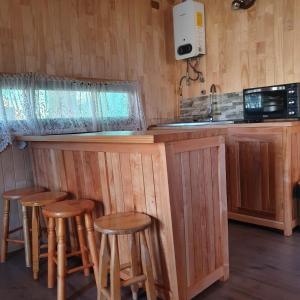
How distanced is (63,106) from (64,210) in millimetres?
1428

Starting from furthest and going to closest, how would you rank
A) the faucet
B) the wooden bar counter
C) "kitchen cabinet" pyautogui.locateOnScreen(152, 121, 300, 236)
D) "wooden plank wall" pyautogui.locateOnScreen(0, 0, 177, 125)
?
the faucet < "wooden plank wall" pyautogui.locateOnScreen(0, 0, 177, 125) < "kitchen cabinet" pyautogui.locateOnScreen(152, 121, 300, 236) < the wooden bar counter

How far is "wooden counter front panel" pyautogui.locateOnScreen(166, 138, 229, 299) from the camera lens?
166cm

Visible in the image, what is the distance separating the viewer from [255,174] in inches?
111

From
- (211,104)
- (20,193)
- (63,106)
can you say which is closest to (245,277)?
(20,193)

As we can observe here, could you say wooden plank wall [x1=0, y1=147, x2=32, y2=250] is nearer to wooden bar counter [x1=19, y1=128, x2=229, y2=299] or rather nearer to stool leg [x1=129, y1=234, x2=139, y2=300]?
wooden bar counter [x1=19, y1=128, x2=229, y2=299]

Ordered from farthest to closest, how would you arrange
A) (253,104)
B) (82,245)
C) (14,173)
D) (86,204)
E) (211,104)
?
(211,104) < (253,104) < (14,173) < (82,245) < (86,204)

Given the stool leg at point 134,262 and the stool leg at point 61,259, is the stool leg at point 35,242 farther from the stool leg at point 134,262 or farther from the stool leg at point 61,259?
the stool leg at point 134,262

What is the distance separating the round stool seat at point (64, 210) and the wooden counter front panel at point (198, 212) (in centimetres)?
59

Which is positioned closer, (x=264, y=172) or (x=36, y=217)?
(x=36, y=217)

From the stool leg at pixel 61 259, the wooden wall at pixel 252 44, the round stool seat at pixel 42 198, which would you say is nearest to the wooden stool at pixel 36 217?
the round stool seat at pixel 42 198

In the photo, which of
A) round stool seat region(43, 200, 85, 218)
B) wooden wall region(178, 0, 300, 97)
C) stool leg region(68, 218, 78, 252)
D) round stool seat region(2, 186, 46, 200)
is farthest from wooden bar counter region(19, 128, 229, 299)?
wooden wall region(178, 0, 300, 97)

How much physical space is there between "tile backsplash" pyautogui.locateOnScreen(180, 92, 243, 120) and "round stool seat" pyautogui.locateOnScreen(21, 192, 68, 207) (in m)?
2.24

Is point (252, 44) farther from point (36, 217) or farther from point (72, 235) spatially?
point (36, 217)

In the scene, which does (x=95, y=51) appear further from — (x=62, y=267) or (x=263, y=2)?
(x=62, y=267)
